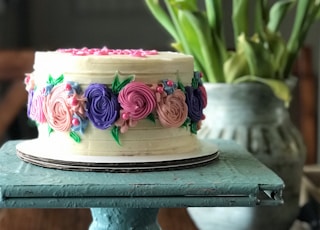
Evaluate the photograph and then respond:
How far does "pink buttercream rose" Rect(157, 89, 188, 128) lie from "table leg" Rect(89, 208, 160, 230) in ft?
0.29

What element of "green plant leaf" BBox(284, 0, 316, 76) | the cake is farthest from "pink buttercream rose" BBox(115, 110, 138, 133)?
"green plant leaf" BBox(284, 0, 316, 76)

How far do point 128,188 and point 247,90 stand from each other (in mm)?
381

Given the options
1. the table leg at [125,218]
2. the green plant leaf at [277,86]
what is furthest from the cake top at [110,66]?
the green plant leaf at [277,86]

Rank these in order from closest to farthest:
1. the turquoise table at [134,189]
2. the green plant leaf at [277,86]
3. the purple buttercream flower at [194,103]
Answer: the turquoise table at [134,189]
the purple buttercream flower at [194,103]
the green plant leaf at [277,86]

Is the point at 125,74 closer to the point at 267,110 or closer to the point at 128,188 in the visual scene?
→ the point at 128,188

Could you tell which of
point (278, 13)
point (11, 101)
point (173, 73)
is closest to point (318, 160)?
point (11, 101)

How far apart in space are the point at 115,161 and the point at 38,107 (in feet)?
0.35

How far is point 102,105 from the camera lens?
26.9 inches

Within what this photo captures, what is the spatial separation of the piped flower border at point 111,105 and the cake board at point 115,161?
25 mm

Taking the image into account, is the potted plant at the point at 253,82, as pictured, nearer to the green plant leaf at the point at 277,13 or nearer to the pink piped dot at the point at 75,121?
the green plant leaf at the point at 277,13

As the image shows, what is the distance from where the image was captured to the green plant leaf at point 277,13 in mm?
1003

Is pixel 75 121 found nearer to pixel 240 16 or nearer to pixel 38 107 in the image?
pixel 38 107

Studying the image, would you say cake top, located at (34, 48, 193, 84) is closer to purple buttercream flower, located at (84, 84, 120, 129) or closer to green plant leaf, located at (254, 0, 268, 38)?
purple buttercream flower, located at (84, 84, 120, 129)

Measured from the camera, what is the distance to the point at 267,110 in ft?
3.22
